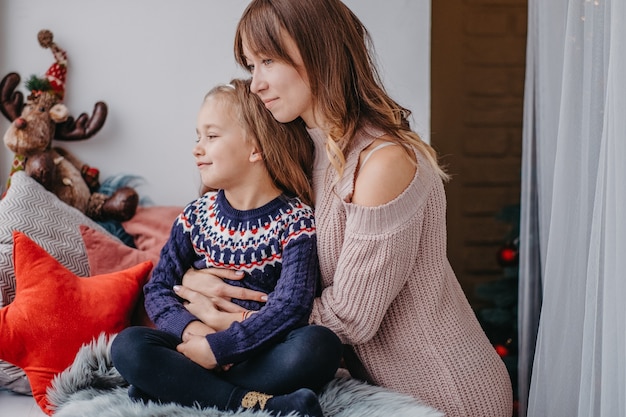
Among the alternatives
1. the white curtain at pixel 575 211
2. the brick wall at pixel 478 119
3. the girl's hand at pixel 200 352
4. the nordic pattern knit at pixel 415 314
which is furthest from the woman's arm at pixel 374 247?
the brick wall at pixel 478 119

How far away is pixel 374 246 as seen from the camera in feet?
4.92

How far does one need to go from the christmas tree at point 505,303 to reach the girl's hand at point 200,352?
5.12ft

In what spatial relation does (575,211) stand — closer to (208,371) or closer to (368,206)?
(368,206)

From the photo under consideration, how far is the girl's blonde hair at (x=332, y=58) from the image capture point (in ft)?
5.14

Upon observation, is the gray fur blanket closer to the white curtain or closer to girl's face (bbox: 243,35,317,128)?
the white curtain

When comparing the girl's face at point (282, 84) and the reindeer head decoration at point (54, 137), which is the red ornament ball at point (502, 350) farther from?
the girl's face at point (282, 84)

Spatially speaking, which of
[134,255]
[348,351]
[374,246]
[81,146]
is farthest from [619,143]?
[81,146]

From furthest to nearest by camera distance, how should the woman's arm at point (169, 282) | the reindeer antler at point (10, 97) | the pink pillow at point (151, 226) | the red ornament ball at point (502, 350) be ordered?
1. the red ornament ball at point (502, 350)
2. the reindeer antler at point (10, 97)
3. the pink pillow at point (151, 226)
4. the woman's arm at point (169, 282)

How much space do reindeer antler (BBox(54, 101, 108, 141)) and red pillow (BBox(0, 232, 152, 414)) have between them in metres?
0.67

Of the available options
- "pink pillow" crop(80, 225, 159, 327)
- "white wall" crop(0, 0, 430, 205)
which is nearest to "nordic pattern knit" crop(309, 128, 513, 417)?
"pink pillow" crop(80, 225, 159, 327)

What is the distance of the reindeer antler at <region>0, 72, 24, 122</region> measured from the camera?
7.64 feet

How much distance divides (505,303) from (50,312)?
172cm

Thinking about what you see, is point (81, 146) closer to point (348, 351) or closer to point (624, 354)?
point (348, 351)

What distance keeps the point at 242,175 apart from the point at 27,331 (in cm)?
58
